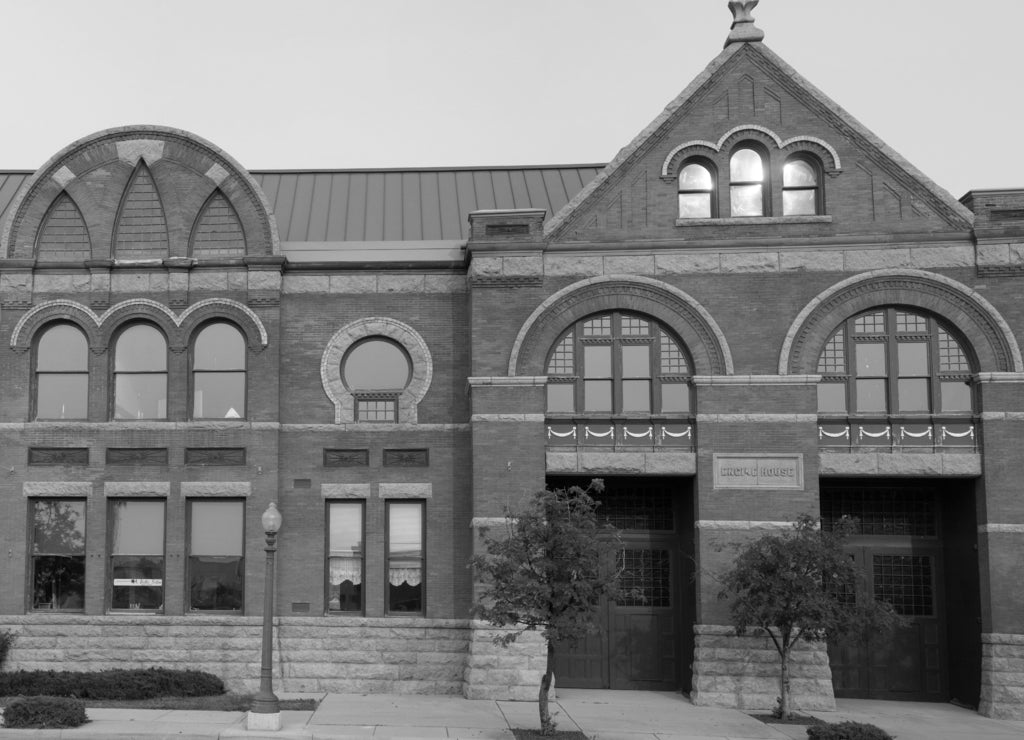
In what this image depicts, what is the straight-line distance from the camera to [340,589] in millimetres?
23688

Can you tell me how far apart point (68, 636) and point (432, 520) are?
7.53 meters

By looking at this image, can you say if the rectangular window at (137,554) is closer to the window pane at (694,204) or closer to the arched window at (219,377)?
the arched window at (219,377)

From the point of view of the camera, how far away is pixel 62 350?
79.6 feet

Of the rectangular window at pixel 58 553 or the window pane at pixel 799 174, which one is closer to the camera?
the rectangular window at pixel 58 553

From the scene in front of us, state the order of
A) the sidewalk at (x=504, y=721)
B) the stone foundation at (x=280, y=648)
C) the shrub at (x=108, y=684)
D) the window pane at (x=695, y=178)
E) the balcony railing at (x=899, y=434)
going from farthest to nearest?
1. the window pane at (x=695, y=178)
2. the stone foundation at (x=280, y=648)
3. the balcony railing at (x=899, y=434)
4. the shrub at (x=108, y=684)
5. the sidewalk at (x=504, y=721)

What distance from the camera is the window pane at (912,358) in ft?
75.5

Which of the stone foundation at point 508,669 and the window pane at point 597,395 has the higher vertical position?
the window pane at point 597,395

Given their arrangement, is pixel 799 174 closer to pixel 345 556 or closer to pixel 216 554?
pixel 345 556

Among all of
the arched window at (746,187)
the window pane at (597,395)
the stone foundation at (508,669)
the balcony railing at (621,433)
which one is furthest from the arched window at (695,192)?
the stone foundation at (508,669)

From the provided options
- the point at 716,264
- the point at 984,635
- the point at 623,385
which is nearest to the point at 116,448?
the point at 623,385

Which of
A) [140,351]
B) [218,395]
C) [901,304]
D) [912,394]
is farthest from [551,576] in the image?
[140,351]

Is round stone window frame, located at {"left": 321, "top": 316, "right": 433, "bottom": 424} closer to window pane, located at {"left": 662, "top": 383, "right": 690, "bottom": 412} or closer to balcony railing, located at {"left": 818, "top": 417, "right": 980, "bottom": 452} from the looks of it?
window pane, located at {"left": 662, "top": 383, "right": 690, "bottom": 412}

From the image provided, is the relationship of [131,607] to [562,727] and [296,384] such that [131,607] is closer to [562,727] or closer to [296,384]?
[296,384]

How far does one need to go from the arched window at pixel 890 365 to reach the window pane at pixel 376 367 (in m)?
8.55
